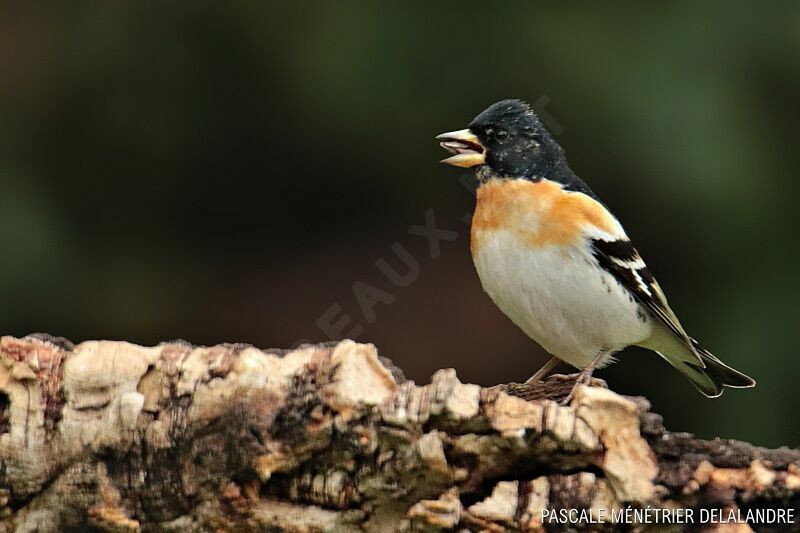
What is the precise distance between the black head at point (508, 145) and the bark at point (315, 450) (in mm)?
1444

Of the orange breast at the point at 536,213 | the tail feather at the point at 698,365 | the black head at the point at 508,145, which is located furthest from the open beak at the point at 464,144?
the tail feather at the point at 698,365

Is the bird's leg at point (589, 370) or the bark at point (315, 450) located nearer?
the bark at point (315, 450)

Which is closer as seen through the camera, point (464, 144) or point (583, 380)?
point (583, 380)

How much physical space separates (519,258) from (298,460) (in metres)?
1.51

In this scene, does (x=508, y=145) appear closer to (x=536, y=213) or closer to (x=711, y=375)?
(x=536, y=213)

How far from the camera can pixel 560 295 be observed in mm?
4543

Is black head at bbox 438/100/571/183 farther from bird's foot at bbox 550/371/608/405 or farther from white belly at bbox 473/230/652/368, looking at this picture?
bird's foot at bbox 550/371/608/405

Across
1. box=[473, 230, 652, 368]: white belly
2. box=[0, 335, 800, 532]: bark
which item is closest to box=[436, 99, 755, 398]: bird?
box=[473, 230, 652, 368]: white belly

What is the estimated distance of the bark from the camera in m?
3.23

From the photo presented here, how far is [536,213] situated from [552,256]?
192mm

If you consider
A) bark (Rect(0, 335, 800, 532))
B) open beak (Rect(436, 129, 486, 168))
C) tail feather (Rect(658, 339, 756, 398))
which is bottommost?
bark (Rect(0, 335, 800, 532))

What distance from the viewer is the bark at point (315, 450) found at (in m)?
3.23

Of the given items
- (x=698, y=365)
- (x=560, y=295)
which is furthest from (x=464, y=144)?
(x=698, y=365)

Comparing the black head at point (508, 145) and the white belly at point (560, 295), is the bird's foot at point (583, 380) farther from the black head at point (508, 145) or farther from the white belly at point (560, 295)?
the black head at point (508, 145)
